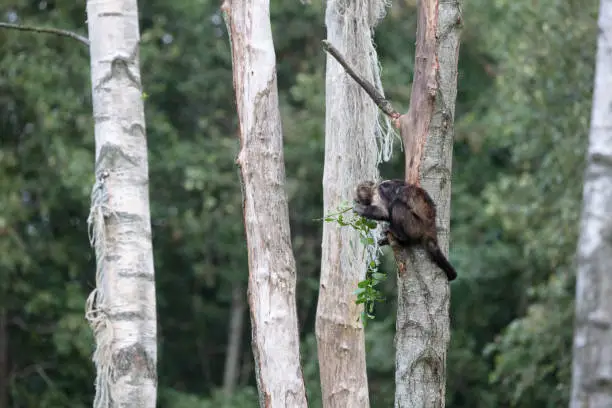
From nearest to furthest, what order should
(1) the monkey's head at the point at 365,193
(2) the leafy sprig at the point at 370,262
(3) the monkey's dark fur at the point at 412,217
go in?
(3) the monkey's dark fur at the point at 412,217 < (1) the monkey's head at the point at 365,193 < (2) the leafy sprig at the point at 370,262

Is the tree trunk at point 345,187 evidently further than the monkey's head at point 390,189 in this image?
Yes

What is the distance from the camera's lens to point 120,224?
16.5 feet

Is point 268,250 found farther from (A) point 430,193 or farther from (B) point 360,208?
(A) point 430,193

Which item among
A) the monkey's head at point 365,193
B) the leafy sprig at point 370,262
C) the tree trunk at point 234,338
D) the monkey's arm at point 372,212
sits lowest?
the tree trunk at point 234,338

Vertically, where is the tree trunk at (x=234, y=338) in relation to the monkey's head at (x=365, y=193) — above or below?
below

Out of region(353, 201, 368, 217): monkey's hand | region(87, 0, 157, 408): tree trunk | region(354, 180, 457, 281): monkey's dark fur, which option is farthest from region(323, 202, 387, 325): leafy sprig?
region(87, 0, 157, 408): tree trunk

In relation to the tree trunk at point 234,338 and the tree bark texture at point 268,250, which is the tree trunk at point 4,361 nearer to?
the tree trunk at point 234,338

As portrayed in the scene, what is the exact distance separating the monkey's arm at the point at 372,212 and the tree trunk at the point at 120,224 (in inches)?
55.6

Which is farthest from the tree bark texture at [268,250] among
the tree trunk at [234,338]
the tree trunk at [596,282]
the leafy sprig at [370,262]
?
the tree trunk at [234,338]

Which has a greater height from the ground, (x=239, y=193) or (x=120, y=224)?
(x=239, y=193)

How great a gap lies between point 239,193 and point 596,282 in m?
13.7

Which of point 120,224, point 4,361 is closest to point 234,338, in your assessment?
point 4,361

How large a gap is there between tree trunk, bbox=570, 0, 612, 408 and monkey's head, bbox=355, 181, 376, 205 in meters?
1.92

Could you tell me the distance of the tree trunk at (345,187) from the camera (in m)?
5.43
